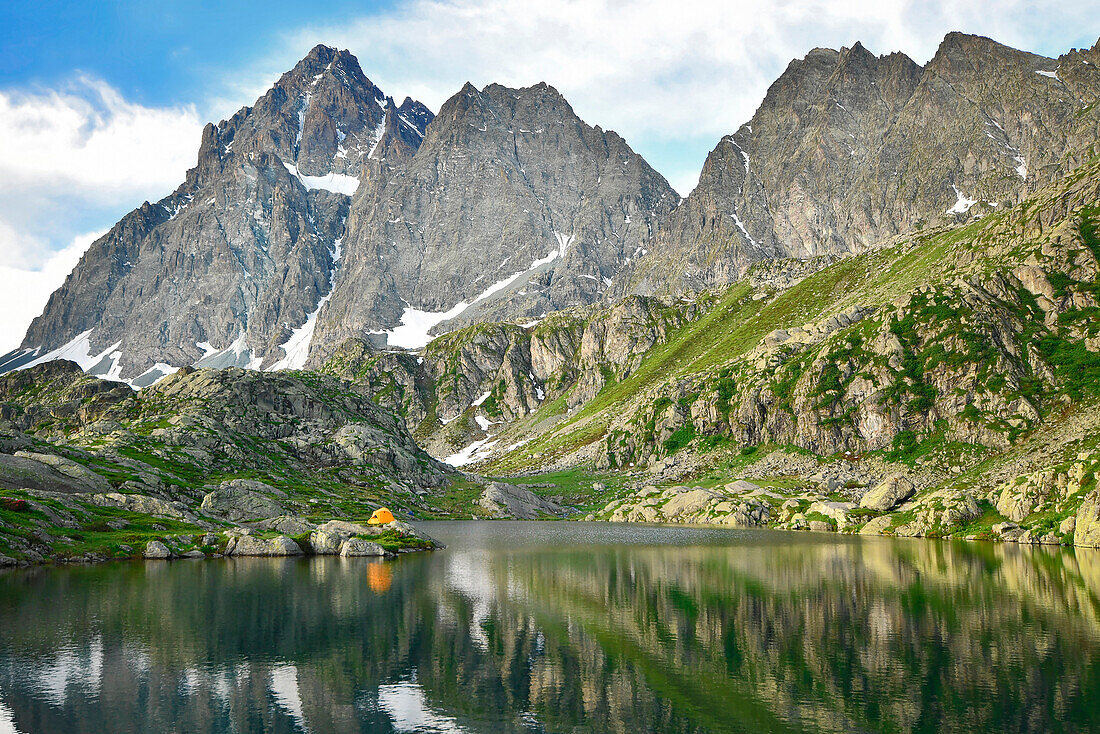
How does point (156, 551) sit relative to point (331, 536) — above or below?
above

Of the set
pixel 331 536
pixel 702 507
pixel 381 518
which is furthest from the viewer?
pixel 702 507

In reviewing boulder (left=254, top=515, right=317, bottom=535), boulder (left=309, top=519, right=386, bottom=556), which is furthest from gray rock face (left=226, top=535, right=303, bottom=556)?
boulder (left=254, top=515, right=317, bottom=535)

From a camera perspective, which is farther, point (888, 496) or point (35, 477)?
point (888, 496)

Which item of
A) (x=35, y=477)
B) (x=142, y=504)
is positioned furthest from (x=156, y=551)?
(x=35, y=477)

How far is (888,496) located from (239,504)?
132318 mm

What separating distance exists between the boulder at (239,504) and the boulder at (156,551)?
32.6 m

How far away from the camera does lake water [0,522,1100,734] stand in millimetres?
29719

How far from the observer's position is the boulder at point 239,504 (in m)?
123

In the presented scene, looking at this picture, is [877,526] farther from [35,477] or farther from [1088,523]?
[35,477]

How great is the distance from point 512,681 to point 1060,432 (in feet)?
591

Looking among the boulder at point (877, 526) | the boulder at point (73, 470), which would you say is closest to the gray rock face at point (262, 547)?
the boulder at point (73, 470)

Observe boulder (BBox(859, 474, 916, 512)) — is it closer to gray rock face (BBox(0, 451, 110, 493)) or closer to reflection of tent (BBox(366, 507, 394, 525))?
reflection of tent (BBox(366, 507, 394, 525))

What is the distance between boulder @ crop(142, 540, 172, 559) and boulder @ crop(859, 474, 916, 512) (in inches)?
5254

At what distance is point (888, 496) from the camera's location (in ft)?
490
